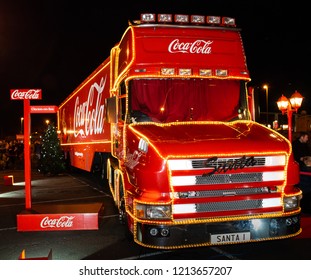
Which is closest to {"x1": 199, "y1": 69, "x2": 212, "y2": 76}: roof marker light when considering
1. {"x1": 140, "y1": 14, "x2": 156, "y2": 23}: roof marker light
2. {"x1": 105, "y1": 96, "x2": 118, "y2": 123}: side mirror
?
{"x1": 140, "y1": 14, "x2": 156, "y2": 23}: roof marker light

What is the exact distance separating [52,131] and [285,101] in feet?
37.8

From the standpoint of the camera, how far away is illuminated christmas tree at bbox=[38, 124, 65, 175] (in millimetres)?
21188

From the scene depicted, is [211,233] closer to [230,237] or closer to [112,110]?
[230,237]

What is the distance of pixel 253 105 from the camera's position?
731 cm

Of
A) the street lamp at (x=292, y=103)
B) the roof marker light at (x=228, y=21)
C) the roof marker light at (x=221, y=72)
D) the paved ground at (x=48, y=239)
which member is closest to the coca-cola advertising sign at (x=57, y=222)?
the paved ground at (x=48, y=239)

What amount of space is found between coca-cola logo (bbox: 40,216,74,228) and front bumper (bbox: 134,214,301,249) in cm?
267

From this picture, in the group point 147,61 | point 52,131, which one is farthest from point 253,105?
point 52,131

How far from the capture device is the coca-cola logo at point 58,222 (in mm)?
8133

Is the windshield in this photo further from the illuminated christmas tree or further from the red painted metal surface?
the illuminated christmas tree

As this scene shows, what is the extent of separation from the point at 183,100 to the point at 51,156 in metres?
15.3

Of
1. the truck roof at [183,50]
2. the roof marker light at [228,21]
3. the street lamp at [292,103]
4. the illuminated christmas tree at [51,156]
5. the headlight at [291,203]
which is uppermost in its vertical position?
the roof marker light at [228,21]

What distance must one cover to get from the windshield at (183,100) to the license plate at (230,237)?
205 cm

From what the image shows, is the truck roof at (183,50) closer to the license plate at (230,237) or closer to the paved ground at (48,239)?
the license plate at (230,237)

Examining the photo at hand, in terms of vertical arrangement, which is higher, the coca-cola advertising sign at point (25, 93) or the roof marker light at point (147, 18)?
the roof marker light at point (147, 18)
